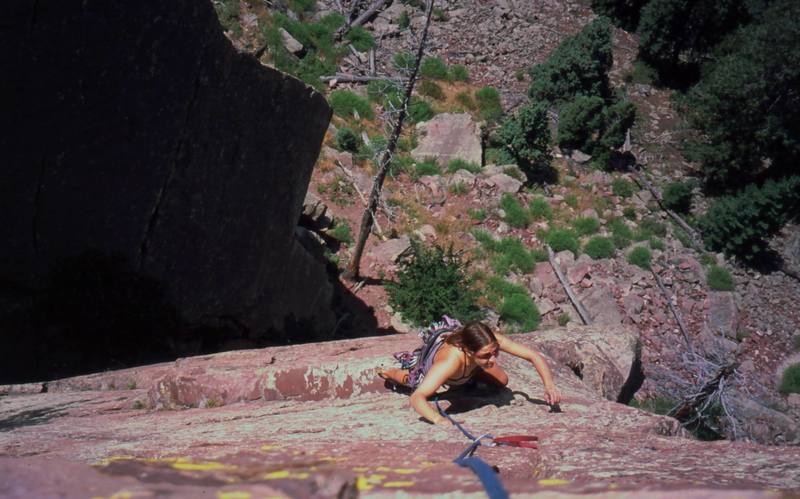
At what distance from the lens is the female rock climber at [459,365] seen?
12.5ft

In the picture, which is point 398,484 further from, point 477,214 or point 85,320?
point 477,214

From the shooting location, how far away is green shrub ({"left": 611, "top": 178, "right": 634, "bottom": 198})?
16250mm

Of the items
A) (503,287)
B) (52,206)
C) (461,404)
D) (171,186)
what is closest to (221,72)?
(171,186)

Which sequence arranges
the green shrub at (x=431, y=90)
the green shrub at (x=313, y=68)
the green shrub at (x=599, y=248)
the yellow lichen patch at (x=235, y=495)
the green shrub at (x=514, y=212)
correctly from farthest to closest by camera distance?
the green shrub at (x=431, y=90) < the green shrub at (x=313, y=68) < the green shrub at (x=514, y=212) < the green shrub at (x=599, y=248) < the yellow lichen patch at (x=235, y=495)

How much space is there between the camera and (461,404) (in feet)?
14.1

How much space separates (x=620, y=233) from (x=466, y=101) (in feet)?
20.4

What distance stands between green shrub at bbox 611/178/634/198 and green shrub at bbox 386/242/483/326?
6.85 metres

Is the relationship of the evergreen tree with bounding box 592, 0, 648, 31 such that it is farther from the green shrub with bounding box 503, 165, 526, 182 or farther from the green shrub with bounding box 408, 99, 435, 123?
the green shrub with bounding box 503, 165, 526, 182

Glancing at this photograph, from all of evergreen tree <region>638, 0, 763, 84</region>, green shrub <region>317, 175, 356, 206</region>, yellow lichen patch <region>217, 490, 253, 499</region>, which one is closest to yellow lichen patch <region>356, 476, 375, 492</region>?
yellow lichen patch <region>217, 490, 253, 499</region>

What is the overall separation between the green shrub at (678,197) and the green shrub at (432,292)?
7.78 m

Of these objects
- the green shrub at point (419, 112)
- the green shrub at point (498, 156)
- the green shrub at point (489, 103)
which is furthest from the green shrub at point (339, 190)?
the green shrub at point (489, 103)

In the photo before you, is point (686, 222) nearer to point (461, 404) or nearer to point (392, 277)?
point (392, 277)

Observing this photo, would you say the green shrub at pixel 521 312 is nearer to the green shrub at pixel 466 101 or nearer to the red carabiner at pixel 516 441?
the green shrub at pixel 466 101

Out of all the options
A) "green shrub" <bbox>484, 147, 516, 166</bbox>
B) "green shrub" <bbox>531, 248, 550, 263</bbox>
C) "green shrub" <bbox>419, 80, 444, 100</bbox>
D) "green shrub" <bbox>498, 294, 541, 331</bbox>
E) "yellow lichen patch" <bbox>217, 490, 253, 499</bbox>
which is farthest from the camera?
"green shrub" <bbox>419, 80, 444, 100</bbox>
